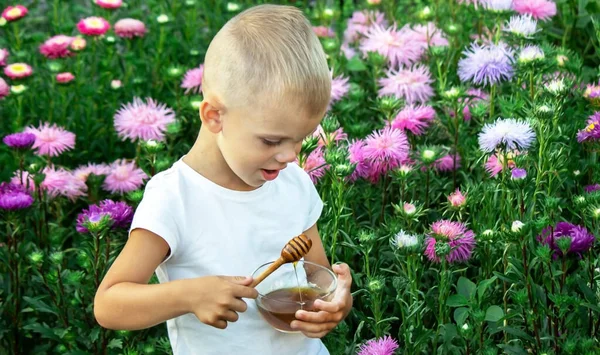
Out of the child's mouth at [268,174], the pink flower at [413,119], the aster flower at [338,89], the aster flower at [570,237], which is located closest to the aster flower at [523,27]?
the pink flower at [413,119]

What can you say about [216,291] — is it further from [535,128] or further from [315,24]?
[315,24]

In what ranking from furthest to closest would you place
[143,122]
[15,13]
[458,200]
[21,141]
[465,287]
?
[15,13]
[143,122]
[21,141]
[458,200]
[465,287]

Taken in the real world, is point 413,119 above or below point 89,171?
above

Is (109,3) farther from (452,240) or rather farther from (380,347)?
(380,347)

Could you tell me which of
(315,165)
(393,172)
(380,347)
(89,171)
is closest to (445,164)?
(393,172)

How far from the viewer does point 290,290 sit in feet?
6.91

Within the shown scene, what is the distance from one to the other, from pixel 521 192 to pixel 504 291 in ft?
1.03

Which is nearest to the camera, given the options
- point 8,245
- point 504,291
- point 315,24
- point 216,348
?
point 216,348

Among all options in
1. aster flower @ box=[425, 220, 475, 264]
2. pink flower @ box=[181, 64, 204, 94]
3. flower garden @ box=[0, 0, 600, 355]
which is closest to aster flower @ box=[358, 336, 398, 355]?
flower garden @ box=[0, 0, 600, 355]

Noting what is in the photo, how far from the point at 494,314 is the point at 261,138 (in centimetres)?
83

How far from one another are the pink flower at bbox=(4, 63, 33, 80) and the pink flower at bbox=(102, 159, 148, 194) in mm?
590

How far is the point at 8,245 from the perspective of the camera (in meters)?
2.83

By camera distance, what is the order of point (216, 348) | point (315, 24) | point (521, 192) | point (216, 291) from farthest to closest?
point (315, 24), point (521, 192), point (216, 348), point (216, 291)

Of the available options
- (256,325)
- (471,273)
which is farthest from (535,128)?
(256,325)
